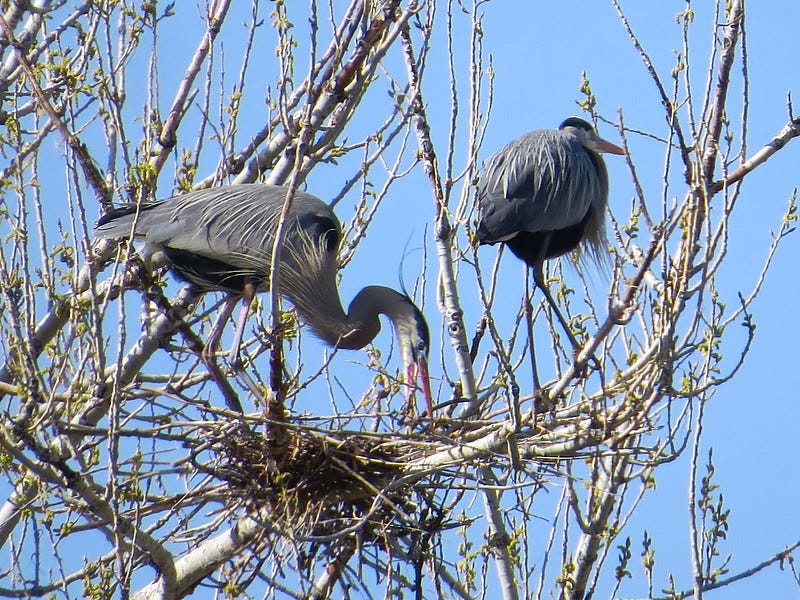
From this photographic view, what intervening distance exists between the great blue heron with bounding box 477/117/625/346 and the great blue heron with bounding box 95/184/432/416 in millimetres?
670

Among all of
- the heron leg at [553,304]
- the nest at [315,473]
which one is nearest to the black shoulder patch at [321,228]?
the heron leg at [553,304]

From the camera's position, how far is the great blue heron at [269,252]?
5355 mm

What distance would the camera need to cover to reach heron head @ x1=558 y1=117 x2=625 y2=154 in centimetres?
668

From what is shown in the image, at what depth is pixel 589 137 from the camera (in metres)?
6.73

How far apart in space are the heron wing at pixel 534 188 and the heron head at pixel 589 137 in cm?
47

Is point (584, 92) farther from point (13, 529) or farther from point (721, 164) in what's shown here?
point (13, 529)

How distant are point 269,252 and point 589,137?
2348 mm

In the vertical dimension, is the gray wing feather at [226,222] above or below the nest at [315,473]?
above

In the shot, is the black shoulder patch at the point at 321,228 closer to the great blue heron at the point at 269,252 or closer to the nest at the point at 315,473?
the great blue heron at the point at 269,252

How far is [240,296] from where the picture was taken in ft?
18.6

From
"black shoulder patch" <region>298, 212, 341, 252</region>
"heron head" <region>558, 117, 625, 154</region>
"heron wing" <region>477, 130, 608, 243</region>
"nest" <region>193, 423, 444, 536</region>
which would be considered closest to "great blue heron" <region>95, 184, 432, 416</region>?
"black shoulder patch" <region>298, 212, 341, 252</region>

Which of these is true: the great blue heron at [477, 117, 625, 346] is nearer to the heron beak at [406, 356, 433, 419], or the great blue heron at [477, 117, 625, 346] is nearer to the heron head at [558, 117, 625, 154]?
the heron head at [558, 117, 625, 154]

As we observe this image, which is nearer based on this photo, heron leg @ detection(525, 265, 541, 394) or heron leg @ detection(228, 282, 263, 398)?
heron leg @ detection(525, 265, 541, 394)

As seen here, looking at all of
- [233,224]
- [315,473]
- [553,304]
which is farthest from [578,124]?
[315,473]
